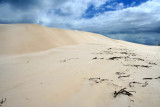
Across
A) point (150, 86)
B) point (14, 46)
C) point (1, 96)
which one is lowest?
point (1, 96)

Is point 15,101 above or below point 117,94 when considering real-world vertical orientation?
below

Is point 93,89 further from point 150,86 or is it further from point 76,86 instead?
point 150,86

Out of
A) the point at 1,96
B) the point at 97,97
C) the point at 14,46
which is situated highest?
the point at 14,46

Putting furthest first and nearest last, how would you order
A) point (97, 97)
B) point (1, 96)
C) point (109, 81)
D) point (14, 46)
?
point (14, 46) < point (109, 81) < point (1, 96) < point (97, 97)

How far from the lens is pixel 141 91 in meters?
1.63

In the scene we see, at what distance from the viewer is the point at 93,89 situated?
179 centimetres

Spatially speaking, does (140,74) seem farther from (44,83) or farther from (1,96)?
(1,96)

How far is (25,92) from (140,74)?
2.59 meters

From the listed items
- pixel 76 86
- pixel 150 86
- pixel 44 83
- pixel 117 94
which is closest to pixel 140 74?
pixel 150 86

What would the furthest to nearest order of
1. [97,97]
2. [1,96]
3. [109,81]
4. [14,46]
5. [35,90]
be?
1. [14,46]
2. [109,81]
3. [35,90]
4. [1,96]
5. [97,97]

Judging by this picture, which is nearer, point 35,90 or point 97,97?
point 97,97

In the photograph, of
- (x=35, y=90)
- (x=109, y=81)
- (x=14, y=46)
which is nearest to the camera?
(x=35, y=90)

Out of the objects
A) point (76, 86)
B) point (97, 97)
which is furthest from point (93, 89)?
point (76, 86)

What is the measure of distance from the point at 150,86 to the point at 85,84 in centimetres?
124
